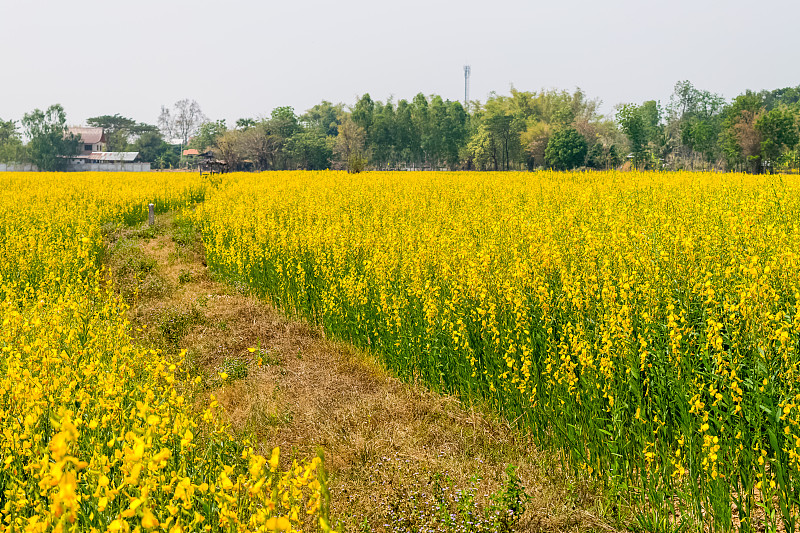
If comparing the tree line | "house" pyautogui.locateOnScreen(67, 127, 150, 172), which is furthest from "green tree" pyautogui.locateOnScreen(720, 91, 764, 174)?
"house" pyautogui.locateOnScreen(67, 127, 150, 172)

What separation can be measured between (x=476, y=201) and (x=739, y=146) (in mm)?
45926

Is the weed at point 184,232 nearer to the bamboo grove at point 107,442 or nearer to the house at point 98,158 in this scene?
the bamboo grove at point 107,442

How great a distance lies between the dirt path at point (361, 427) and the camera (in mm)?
3363

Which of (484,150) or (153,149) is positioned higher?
(153,149)

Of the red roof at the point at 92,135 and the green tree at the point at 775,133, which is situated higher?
the red roof at the point at 92,135

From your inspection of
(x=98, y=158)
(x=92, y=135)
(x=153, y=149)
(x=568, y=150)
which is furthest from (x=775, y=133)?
(x=92, y=135)

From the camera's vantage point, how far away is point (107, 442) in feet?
9.96

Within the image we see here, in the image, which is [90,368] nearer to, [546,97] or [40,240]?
[40,240]

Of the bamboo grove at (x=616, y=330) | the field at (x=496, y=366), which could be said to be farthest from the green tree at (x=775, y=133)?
the field at (x=496, y=366)

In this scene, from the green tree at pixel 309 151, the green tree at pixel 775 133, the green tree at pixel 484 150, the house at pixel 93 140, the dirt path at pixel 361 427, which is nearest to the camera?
the dirt path at pixel 361 427

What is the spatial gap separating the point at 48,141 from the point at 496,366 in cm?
8350

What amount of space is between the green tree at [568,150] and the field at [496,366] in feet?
143

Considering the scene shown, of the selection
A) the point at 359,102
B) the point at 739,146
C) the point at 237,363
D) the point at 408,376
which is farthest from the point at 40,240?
the point at 359,102

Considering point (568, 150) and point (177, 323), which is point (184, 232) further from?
point (568, 150)
